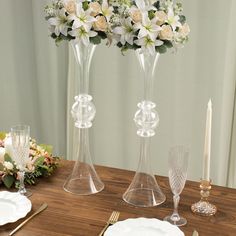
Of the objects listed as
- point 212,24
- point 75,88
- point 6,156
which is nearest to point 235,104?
point 212,24

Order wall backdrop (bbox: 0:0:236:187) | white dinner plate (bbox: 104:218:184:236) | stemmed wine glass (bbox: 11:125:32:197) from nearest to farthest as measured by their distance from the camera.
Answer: white dinner plate (bbox: 104:218:184:236) → stemmed wine glass (bbox: 11:125:32:197) → wall backdrop (bbox: 0:0:236:187)

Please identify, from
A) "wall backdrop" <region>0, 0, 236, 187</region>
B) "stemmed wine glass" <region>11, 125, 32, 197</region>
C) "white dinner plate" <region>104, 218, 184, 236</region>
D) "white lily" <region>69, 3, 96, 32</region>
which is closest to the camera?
"white dinner plate" <region>104, 218, 184, 236</region>

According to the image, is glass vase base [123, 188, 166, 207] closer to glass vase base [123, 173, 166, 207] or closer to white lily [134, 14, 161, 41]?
glass vase base [123, 173, 166, 207]

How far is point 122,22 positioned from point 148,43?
0.10 metres

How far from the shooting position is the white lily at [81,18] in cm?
128

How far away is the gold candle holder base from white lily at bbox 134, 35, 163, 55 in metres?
0.45

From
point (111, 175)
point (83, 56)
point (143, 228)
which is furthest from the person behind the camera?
point (111, 175)

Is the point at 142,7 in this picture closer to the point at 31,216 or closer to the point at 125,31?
the point at 125,31

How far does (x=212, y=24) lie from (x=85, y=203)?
1379 millimetres

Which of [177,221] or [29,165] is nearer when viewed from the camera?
[177,221]

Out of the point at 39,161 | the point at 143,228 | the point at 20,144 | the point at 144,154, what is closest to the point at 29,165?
the point at 39,161

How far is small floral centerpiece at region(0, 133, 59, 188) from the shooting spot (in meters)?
1.50

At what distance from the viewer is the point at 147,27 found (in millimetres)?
1244

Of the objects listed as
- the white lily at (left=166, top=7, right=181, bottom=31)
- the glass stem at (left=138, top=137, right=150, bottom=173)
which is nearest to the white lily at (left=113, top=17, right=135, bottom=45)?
the white lily at (left=166, top=7, right=181, bottom=31)
